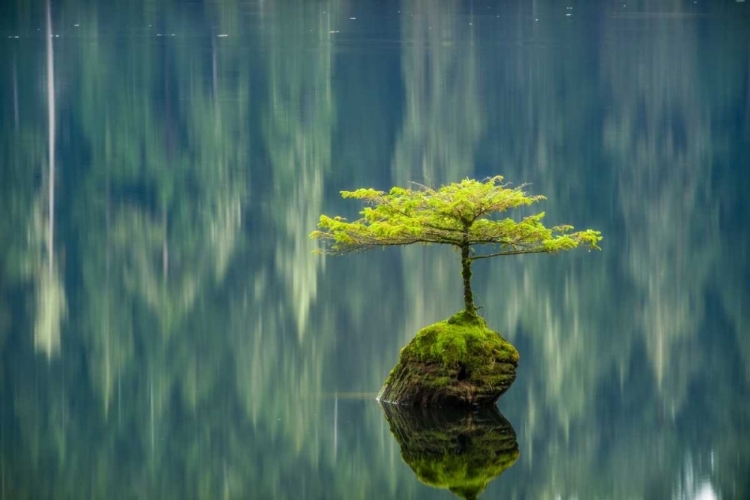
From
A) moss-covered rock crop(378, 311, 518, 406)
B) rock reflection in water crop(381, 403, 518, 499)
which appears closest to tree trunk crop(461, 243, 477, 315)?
moss-covered rock crop(378, 311, 518, 406)

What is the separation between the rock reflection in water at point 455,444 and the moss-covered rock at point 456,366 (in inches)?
6.1

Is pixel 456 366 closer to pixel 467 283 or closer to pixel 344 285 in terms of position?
pixel 467 283

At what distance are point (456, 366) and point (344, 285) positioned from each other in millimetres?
8084

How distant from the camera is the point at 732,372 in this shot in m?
18.2

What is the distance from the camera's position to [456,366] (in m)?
15.3

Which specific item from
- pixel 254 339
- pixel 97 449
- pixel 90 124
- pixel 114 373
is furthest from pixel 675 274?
pixel 90 124

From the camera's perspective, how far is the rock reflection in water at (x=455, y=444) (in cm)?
1362

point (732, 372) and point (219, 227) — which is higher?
point (219, 227)

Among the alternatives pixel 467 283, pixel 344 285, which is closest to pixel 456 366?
pixel 467 283

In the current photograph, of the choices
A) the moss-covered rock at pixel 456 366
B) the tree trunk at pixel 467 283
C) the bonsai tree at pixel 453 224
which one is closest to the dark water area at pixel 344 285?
the moss-covered rock at pixel 456 366

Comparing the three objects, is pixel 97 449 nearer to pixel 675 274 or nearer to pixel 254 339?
pixel 254 339

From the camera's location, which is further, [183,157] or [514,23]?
[514,23]

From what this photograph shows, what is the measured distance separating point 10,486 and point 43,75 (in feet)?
141

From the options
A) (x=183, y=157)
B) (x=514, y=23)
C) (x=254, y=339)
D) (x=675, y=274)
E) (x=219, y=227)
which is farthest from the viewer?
(x=514, y=23)
